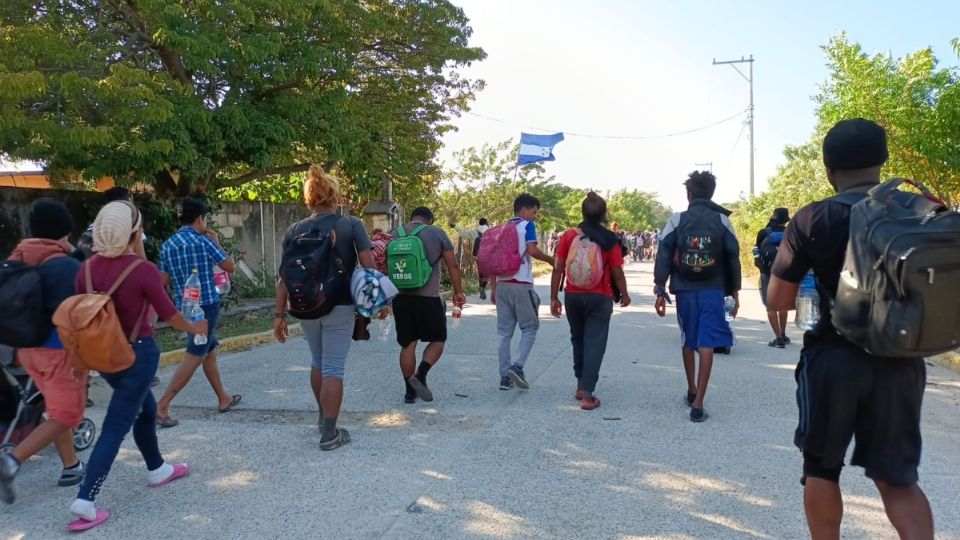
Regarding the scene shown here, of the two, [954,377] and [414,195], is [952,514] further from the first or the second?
[414,195]

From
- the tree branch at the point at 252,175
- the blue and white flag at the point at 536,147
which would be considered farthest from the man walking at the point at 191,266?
the blue and white flag at the point at 536,147

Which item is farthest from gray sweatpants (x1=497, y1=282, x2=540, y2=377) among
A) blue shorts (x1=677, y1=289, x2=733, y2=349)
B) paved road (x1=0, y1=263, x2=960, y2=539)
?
blue shorts (x1=677, y1=289, x2=733, y2=349)

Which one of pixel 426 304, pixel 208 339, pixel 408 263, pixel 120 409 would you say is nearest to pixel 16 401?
pixel 120 409

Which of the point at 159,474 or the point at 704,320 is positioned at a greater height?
the point at 704,320

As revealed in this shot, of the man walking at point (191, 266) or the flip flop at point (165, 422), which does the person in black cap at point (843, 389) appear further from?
the flip flop at point (165, 422)

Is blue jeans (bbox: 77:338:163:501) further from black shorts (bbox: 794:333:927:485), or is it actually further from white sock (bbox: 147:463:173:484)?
black shorts (bbox: 794:333:927:485)

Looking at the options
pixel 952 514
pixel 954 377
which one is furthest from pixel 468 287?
pixel 952 514

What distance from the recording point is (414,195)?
19984 mm

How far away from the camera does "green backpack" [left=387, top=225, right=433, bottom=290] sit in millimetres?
5656

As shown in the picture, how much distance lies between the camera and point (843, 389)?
2.44 meters

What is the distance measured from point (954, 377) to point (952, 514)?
4.26 meters

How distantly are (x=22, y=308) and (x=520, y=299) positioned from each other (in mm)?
3804

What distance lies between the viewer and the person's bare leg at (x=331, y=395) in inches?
184

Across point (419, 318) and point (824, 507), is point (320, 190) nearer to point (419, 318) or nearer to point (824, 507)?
point (419, 318)
